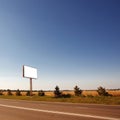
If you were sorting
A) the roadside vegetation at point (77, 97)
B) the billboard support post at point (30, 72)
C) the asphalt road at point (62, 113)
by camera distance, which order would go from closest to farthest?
1. the asphalt road at point (62, 113)
2. the roadside vegetation at point (77, 97)
3. the billboard support post at point (30, 72)

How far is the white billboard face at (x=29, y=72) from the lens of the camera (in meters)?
43.3

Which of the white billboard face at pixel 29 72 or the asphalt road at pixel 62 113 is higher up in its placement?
the white billboard face at pixel 29 72

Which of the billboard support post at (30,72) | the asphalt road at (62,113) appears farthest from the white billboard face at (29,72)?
the asphalt road at (62,113)

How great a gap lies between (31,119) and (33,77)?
36.4 m

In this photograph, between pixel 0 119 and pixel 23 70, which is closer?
pixel 0 119

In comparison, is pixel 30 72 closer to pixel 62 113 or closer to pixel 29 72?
pixel 29 72

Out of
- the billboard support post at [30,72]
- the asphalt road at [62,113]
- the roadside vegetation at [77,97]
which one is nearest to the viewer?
the asphalt road at [62,113]

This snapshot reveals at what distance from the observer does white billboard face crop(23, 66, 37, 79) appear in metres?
43.3

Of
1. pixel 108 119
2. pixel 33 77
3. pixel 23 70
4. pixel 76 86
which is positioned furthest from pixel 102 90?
pixel 108 119

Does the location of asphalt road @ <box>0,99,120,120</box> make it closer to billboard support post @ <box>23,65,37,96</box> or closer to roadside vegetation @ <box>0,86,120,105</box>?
roadside vegetation @ <box>0,86,120,105</box>

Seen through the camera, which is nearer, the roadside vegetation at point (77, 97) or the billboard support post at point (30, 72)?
the roadside vegetation at point (77, 97)

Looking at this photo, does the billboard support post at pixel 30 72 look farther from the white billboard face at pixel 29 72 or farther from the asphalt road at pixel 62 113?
the asphalt road at pixel 62 113

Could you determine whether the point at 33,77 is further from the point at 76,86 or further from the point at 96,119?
the point at 96,119

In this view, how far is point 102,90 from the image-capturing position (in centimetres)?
4859
